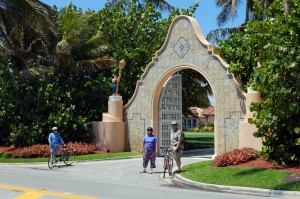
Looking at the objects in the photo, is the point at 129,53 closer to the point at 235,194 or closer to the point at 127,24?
the point at 127,24

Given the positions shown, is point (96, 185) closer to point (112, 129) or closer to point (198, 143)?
point (112, 129)

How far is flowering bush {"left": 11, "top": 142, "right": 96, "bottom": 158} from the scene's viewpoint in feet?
75.9

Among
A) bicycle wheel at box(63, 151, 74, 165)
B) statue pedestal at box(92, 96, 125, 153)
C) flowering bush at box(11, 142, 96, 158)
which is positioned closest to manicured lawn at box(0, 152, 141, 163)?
flowering bush at box(11, 142, 96, 158)

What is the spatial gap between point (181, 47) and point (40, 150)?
899 cm

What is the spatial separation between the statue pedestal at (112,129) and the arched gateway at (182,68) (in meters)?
0.43

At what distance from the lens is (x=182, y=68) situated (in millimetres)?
23219

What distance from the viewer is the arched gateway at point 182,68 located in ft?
67.7

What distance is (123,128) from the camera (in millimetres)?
25875

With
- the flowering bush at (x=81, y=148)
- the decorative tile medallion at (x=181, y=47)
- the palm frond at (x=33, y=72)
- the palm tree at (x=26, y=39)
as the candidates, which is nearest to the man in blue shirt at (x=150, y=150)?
the decorative tile medallion at (x=181, y=47)

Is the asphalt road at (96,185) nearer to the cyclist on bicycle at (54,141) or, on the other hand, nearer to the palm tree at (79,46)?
the cyclist on bicycle at (54,141)

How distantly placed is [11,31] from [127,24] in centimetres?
730

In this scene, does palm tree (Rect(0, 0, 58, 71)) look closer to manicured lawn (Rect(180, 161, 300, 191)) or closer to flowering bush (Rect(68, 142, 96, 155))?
flowering bush (Rect(68, 142, 96, 155))

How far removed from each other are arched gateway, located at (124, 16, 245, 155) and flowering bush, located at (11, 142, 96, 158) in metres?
2.64

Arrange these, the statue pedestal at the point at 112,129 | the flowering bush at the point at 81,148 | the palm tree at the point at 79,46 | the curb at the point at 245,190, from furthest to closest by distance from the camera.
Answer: the palm tree at the point at 79,46 → the statue pedestal at the point at 112,129 → the flowering bush at the point at 81,148 → the curb at the point at 245,190
